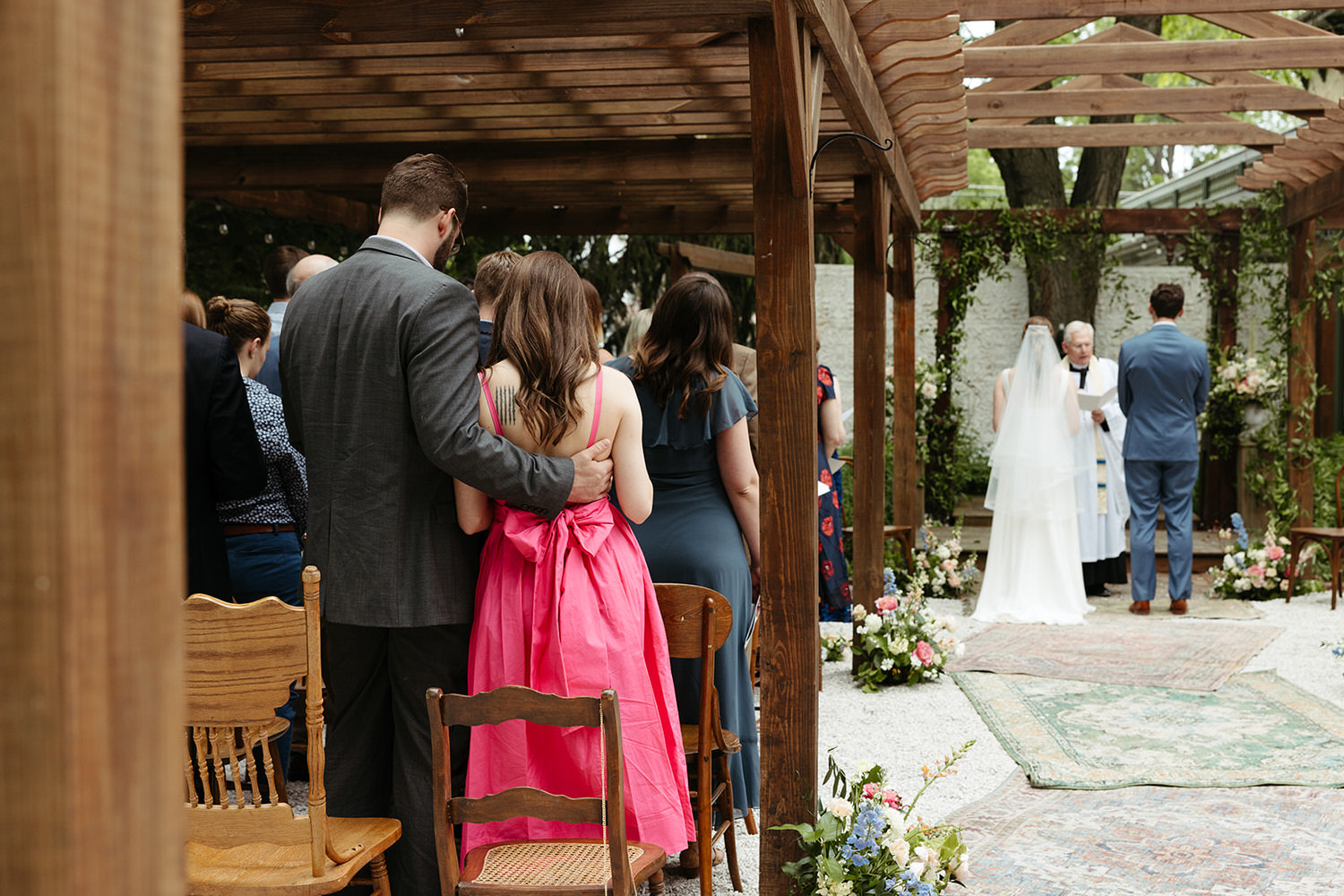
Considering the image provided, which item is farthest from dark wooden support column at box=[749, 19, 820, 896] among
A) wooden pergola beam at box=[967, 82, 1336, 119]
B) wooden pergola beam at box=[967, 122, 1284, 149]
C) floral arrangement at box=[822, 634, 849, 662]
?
wooden pergola beam at box=[967, 122, 1284, 149]

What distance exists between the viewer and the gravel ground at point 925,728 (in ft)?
13.3

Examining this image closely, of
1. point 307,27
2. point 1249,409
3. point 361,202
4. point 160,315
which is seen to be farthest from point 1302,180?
point 160,315

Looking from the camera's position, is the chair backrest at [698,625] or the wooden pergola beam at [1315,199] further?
the wooden pergola beam at [1315,199]

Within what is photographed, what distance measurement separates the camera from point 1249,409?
9.13 m

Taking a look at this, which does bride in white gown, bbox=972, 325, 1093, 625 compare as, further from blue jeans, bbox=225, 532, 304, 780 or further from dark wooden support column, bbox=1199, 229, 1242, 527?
blue jeans, bbox=225, 532, 304, 780

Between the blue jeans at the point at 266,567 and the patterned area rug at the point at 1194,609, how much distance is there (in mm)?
5401

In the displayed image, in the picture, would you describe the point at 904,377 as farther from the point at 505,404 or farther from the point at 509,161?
the point at 505,404

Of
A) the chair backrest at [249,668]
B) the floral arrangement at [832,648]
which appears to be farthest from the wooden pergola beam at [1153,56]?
the chair backrest at [249,668]

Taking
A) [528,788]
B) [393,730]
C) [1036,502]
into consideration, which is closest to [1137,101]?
[1036,502]

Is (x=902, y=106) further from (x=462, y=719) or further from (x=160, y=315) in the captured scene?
(x=160, y=315)

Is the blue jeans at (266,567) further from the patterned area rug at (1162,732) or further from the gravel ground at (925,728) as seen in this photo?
the patterned area rug at (1162,732)

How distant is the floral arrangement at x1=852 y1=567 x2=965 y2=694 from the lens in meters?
5.70

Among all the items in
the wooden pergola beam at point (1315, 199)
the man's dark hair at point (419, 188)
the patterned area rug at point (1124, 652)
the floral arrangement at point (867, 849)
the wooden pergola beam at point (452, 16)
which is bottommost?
the patterned area rug at point (1124, 652)

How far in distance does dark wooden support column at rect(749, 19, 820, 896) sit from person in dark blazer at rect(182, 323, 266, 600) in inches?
62.5
